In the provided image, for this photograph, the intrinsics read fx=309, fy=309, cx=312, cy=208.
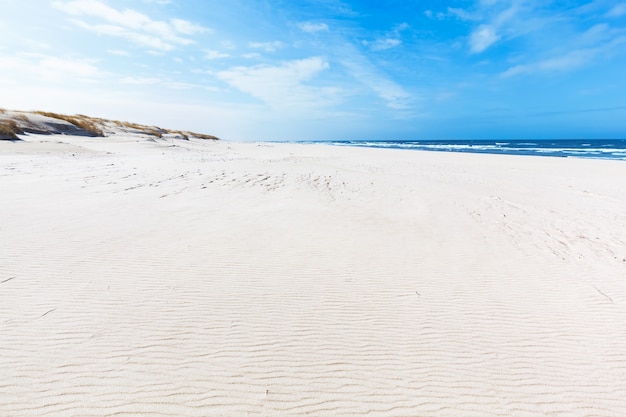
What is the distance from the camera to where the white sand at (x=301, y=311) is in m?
2.68

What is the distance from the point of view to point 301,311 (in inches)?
154

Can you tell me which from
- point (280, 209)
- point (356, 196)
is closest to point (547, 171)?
point (356, 196)

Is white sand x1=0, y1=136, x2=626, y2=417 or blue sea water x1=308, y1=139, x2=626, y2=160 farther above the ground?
blue sea water x1=308, y1=139, x2=626, y2=160

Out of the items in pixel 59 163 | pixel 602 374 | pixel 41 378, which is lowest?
pixel 602 374

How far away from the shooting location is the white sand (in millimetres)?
2680

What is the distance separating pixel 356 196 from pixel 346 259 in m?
5.22

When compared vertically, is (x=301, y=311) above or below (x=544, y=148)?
below

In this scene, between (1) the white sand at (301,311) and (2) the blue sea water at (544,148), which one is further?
(2) the blue sea water at (544,148)

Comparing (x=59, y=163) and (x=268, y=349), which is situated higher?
(x=59, y=163)

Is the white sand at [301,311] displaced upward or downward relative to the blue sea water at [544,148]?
downward

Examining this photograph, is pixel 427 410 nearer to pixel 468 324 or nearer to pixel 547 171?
pixel 468 324

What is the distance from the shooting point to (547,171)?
745 inches

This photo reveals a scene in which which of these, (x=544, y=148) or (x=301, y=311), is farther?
(x=544, y=148)

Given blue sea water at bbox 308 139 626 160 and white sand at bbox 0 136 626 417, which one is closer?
white sand at bbox 0 136 626 417
